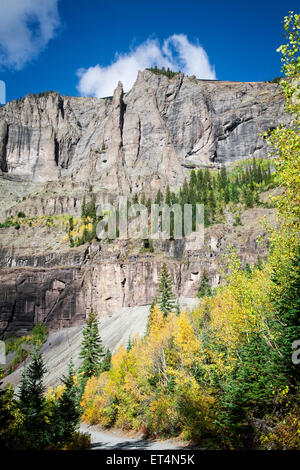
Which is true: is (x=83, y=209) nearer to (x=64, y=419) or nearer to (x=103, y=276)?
(x=103, y=276)

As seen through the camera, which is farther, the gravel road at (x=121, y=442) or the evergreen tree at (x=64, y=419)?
the evergreen tree at (x=64, y=419)

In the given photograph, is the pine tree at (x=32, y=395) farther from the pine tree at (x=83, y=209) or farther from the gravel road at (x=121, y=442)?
the pine tree at (x=83, y=209)

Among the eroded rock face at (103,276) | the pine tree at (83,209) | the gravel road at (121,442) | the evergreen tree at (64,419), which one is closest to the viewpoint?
the gravel road at (121,442)

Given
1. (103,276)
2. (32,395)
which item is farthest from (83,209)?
(32,395)

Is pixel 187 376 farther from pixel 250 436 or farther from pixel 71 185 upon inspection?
pixel 71 185

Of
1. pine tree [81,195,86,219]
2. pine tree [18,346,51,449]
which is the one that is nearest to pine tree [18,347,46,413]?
pine tree [18,346,51,449]

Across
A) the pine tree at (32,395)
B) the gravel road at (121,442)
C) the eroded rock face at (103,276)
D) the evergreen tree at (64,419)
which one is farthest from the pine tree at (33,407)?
the eroded rock face at (103,276)

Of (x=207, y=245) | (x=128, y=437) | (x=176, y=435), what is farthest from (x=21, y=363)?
(x=176, y=435)

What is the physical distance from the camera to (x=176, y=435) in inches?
990

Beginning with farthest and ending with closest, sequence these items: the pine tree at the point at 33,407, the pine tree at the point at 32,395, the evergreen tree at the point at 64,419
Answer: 1. the pine tree at the point at 32,395
2. the pine tree at the point at 33,407
3. the evergreen tree at the point at 64,419

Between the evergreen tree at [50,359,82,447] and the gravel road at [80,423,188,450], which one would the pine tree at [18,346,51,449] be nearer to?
the evergreen tree at [50,359,82,447]

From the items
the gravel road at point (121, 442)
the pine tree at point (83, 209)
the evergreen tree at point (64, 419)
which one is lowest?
the gravel road at point (121, 442)

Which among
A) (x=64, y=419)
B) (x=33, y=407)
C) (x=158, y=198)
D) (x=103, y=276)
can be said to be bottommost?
(x=33, y=407)

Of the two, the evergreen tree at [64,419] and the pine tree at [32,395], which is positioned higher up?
the evergreen tree at [64,419]
